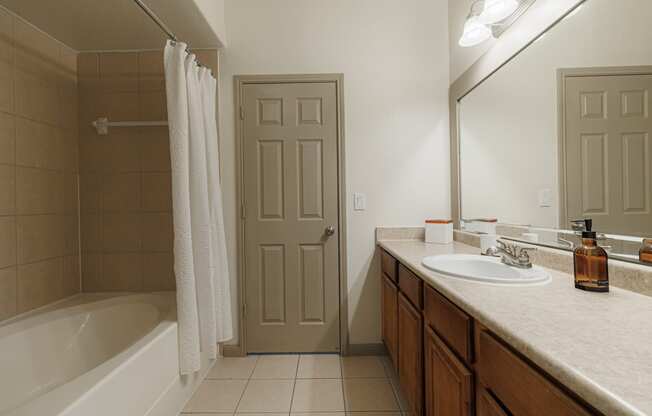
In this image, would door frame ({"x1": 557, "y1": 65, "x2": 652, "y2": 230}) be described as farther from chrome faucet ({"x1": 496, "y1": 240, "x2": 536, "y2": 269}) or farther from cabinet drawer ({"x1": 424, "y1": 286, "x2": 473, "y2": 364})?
cabinet drawer ({"x1": 424, "y1": 286, "x2": 473, "y2": 364})

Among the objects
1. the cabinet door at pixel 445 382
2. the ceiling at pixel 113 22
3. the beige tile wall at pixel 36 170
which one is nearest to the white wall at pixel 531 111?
the cabinet door at pixel 445 382

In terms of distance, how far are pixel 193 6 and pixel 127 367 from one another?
1841mm

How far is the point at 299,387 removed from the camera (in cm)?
186

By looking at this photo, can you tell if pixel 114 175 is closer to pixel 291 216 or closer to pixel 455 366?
pixel 291 216

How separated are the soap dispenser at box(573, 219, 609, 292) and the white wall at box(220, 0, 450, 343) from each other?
52.4 inches

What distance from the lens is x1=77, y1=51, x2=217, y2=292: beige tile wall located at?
2232 millimetres

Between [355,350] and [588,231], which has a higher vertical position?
[588,231]

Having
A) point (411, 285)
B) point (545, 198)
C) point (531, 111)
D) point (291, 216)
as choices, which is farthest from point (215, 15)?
point (545, 198)

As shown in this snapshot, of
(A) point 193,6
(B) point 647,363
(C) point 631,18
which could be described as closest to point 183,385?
(B) point 647,363

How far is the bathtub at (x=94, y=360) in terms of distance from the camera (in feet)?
3.32

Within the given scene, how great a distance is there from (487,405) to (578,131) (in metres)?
1.02

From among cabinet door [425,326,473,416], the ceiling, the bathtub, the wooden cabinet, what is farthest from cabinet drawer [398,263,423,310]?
the ceiling

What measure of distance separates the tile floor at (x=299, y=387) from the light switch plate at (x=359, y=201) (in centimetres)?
→ 107

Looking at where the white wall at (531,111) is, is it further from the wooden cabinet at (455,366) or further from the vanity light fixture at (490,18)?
the wooden cabinet at (455,366)
